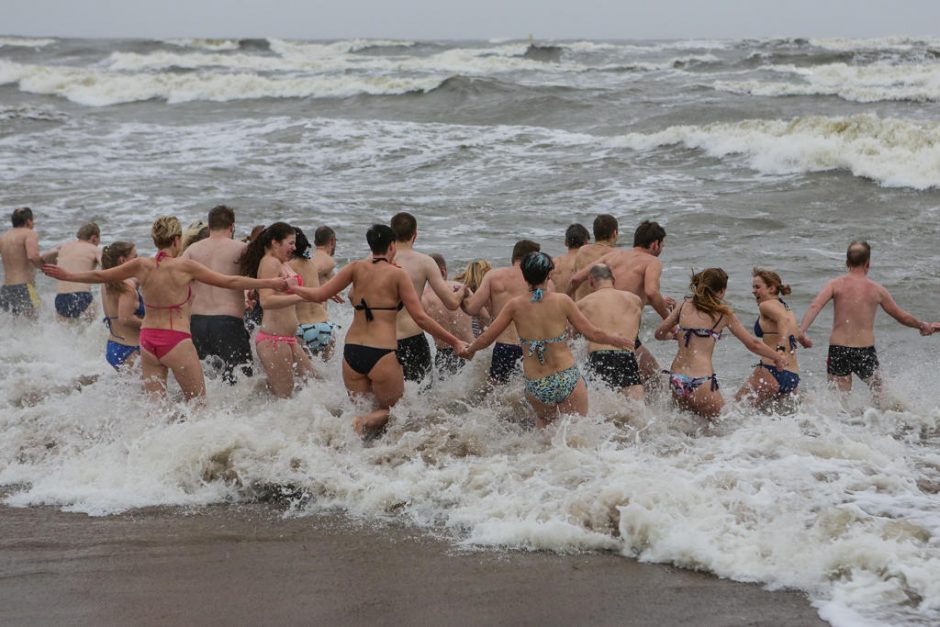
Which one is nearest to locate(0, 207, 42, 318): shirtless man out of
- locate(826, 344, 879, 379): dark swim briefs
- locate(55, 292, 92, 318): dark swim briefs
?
locate(55, 292, 92, 318): dark swim briefs

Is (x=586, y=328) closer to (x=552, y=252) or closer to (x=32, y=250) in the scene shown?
(x=32, y=250)

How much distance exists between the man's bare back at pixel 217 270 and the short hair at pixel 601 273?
2.70m

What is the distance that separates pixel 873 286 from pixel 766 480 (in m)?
2.89

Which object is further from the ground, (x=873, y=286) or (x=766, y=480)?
(x=873, y=286)

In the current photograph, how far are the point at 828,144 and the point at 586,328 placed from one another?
1426 centimetres

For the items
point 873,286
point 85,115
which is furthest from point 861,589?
point 85,115

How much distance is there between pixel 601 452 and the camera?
257 inches

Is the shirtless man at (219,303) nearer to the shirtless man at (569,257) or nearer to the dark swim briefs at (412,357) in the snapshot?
the dark swim briefs at (412,357)

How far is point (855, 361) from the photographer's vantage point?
8.28 metres

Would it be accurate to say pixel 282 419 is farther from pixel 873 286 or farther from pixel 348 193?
pixel 348 193

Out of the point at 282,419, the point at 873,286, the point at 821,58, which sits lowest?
the point at 282,419

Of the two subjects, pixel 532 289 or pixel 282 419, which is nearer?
pixel 532 289

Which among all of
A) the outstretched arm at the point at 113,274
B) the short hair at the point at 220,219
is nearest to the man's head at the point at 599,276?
the short hair at the point at 220,219

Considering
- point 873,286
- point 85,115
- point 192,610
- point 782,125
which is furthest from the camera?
point 85,115
